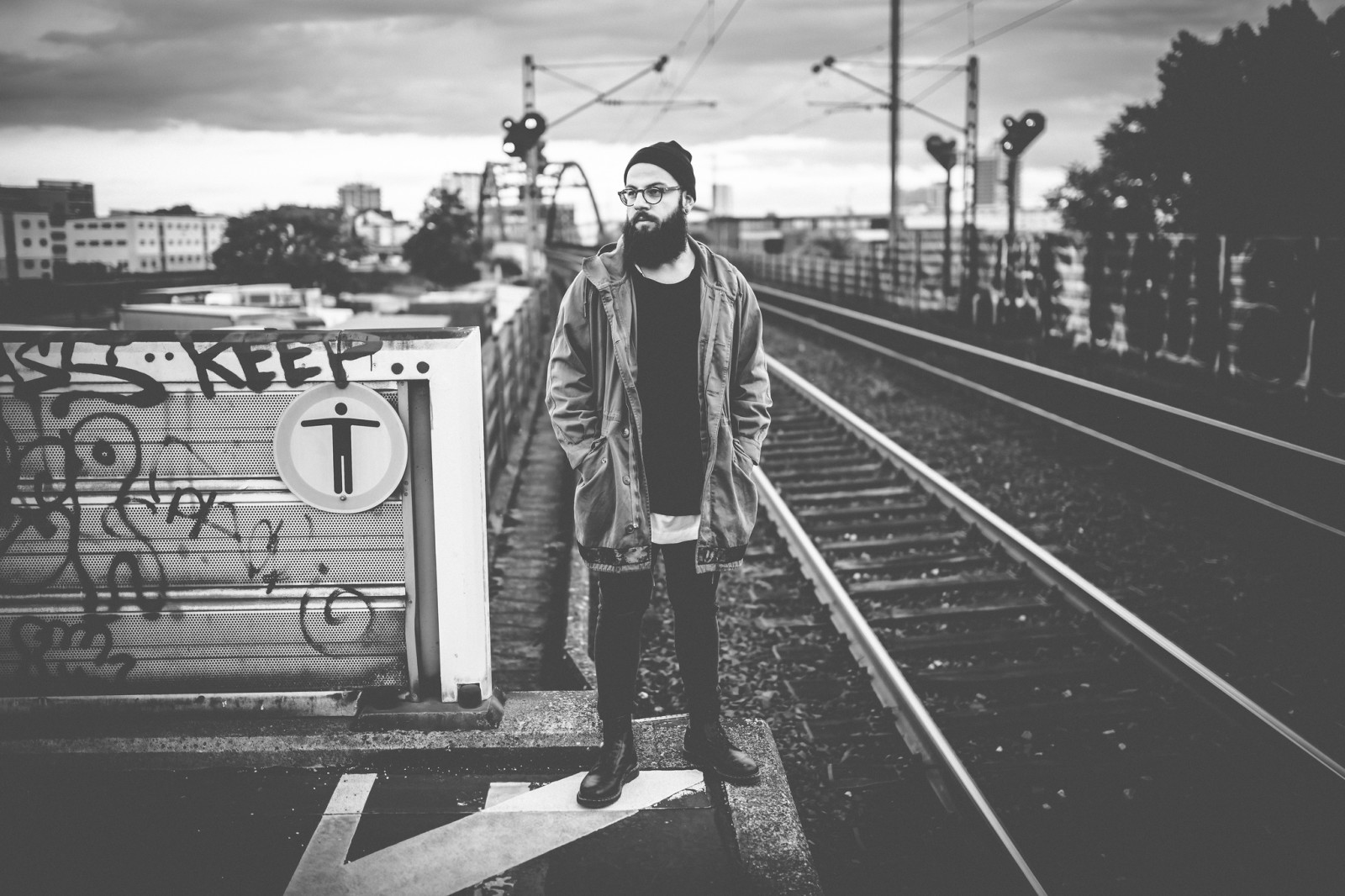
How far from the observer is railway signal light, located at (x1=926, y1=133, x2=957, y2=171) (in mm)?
20234

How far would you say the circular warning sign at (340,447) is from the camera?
328 cm

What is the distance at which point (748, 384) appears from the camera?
326cm

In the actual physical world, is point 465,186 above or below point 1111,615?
above

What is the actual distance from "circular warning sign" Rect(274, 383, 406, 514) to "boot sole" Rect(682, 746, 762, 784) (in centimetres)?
133

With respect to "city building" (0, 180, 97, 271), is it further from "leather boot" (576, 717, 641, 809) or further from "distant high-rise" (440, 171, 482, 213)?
"distant high-rise" (440, 171, 482, 213)

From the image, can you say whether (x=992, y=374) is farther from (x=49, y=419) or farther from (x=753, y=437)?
(x=49, y=419)

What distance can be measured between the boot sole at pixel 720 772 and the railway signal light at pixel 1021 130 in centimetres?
1548

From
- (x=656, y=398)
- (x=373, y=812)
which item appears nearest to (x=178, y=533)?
(x=373, y=812)

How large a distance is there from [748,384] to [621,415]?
428mm

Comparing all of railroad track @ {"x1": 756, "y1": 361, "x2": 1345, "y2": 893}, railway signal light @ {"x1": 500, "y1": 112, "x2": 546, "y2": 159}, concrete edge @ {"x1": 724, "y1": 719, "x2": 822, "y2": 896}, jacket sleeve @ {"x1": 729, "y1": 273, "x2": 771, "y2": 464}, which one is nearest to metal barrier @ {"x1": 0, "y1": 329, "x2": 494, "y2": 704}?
jacket sleeve @ {"x1": 729, "y1": 273, "x2": 771, "y2": 464}

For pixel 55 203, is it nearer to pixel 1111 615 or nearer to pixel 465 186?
pixel 1111 615

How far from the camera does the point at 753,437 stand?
3273mm

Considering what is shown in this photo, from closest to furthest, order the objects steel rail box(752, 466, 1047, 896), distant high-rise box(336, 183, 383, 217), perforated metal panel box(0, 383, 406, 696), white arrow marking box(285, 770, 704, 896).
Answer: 1. white arrow marking box(285, 770, 704, 896)
2. perforated metal panel box(0, 383, 406, 696)
3. steel rail box(752, 466, 1047, 896)
4. distant high-rise box(336, 183, 383, 217)

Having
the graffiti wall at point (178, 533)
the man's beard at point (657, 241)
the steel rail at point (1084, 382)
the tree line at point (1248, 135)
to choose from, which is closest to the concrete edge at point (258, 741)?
the graffiti wall at point (178, 533)
